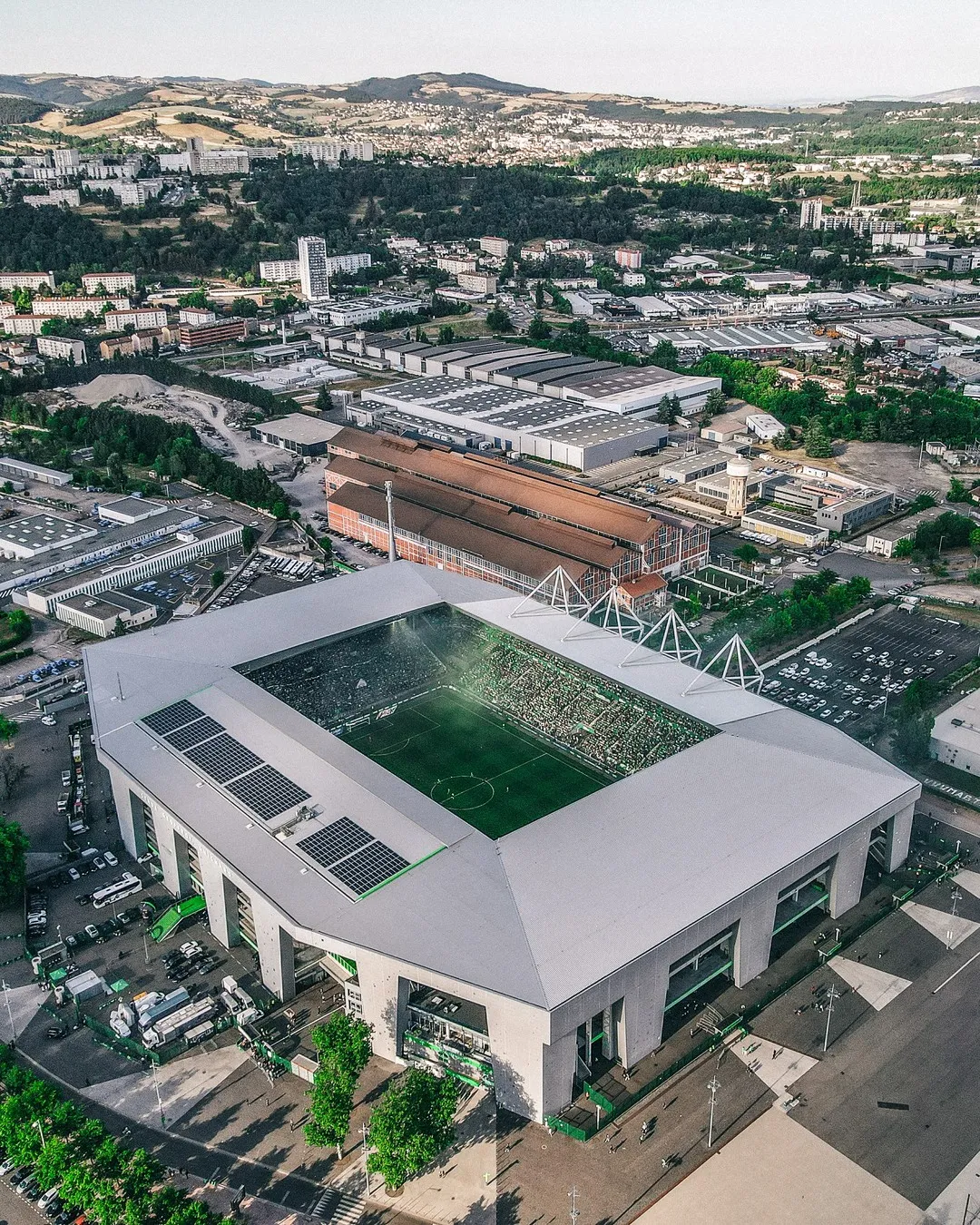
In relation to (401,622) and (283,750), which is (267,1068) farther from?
(401,622)

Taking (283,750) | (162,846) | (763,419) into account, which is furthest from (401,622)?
(763,419)

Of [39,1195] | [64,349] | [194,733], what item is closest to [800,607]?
[194,733]

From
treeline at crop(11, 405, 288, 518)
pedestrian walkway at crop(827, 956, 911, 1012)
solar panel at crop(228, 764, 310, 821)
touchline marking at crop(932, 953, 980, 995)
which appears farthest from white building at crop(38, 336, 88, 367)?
touchline marking at crop(932, 953, 980, 995)

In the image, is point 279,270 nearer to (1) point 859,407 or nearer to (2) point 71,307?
(2) point 71,307

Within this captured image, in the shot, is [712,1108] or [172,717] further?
[172,717]

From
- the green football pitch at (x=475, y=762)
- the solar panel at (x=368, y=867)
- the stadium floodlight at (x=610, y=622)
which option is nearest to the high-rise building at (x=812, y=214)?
the stadium floodlight at (x=610, y=622)

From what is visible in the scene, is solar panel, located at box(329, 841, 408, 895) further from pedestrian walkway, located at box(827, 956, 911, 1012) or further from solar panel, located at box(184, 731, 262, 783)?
pedestrian walkway, located at box(827, 956, 911, 1012)
